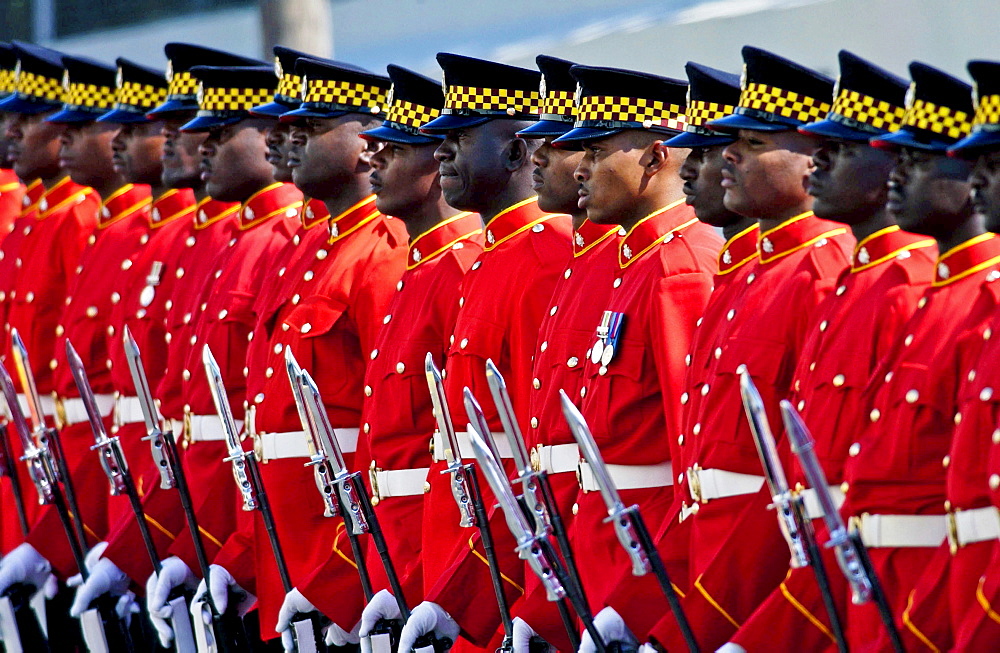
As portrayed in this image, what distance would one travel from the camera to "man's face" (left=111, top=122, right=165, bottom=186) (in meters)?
8.44

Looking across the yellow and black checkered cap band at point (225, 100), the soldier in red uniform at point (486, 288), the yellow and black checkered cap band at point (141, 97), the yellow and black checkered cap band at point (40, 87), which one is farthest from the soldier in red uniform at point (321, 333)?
the yellow and black checkered cap band at point (40, 87)

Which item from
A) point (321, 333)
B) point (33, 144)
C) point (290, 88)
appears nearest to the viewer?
point (321, 333)

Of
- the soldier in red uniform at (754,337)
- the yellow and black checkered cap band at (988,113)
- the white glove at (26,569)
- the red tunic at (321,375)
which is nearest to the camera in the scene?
the yellow and black checkered cap band at (988,113)

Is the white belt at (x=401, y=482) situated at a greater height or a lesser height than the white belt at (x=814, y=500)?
lesser

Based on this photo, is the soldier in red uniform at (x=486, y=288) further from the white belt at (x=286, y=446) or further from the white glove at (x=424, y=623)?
the white belt at (x=286, y=446)

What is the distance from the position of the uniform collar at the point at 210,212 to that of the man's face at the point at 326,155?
119 cm

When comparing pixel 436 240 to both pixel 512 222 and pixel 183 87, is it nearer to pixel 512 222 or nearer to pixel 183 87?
pixel 512 222

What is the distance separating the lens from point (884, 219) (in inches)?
187

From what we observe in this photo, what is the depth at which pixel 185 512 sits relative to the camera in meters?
7.27

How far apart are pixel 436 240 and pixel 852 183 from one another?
6.47 feet

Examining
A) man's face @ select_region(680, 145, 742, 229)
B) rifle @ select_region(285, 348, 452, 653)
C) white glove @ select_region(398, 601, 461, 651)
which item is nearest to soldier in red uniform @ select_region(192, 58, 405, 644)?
rifle @ select_region(285, 348, 452, 653)

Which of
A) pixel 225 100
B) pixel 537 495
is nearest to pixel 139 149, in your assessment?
pixel 225 100

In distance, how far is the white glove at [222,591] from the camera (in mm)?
6824

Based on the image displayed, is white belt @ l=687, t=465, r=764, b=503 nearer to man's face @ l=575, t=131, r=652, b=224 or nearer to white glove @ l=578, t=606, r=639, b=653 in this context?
white glove @ l=578, t=606, r=639, b=653
